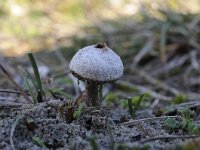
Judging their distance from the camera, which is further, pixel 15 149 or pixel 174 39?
pixel 174 39

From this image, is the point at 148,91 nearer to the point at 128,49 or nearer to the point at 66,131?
the point at 128,49

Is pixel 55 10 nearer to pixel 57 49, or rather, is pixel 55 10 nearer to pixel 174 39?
pixel 57 49

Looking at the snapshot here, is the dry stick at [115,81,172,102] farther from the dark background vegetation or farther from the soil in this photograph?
the soil

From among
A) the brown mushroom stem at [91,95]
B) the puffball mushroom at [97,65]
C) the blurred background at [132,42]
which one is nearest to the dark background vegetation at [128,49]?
A: the blurred background at [132,42]

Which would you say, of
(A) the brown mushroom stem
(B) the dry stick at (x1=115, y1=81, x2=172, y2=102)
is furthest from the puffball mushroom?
(B) the dry stick at (x1=115, y1=81, x2=172, y2=102)

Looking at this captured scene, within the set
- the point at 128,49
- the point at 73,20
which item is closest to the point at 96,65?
the point at 128,49

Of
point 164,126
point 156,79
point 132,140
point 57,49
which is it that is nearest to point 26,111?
point 132,140
